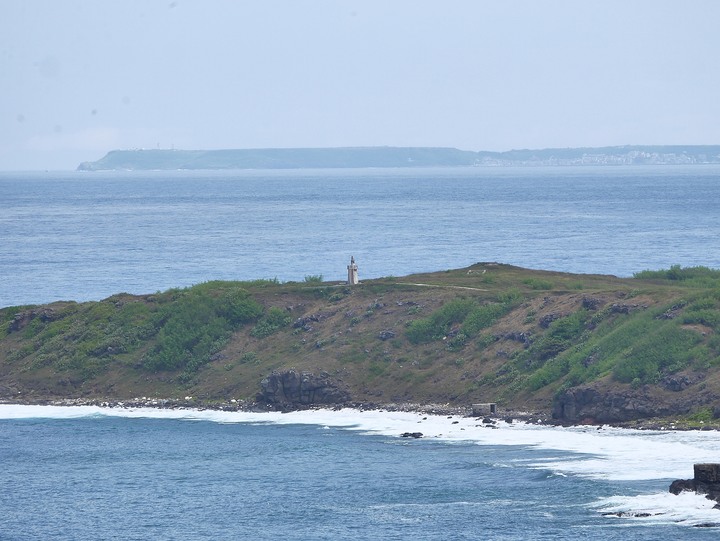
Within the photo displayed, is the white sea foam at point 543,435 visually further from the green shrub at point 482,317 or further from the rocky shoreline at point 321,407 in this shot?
the green shrub at point 482,317

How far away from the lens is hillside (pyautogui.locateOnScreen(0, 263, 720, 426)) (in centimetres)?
6569

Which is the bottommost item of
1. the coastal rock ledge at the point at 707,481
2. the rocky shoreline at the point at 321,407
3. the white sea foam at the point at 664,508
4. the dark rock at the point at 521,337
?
the rocky shoreline at the point at 321,407

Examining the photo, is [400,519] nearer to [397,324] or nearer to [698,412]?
[698,412]

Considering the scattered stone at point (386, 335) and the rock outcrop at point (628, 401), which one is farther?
Result: the scattered stone at point (386, 335)

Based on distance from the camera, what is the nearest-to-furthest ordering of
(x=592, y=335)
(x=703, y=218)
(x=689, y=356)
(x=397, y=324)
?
(x=689, y=356) → (x=592, y=335) → (x=397, y=324) → (x=703, y=218)

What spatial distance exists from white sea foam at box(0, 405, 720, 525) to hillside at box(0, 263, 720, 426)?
2.34 m

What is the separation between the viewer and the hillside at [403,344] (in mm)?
65688

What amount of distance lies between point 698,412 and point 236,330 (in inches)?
1144

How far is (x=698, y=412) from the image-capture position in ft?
200

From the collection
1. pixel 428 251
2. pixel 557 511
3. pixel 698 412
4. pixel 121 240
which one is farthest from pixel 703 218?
pixel 557 511

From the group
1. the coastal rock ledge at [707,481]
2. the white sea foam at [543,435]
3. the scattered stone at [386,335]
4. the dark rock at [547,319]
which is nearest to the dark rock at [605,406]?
the white sea foam at [543,435]

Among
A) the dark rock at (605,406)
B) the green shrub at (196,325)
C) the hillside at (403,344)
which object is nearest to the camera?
the dark rock at (605,406)

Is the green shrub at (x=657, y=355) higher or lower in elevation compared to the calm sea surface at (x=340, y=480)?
higher

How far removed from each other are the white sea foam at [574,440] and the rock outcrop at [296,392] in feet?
4.42
